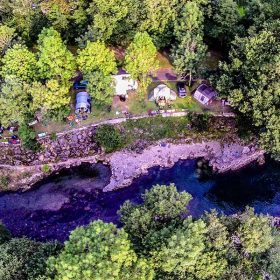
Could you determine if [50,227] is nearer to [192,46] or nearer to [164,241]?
[164,241]

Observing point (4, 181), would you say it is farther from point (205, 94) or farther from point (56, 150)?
point (205, 94)

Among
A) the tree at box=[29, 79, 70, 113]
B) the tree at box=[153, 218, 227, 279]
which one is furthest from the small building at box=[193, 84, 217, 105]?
the tree at box=[153, 218, 227, 279]

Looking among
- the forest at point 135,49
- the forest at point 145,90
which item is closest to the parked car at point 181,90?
the forest at point 145,90

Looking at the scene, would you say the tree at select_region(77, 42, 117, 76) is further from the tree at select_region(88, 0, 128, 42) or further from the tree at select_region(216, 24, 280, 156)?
the tree at select_region(216, 24, 280, 156)

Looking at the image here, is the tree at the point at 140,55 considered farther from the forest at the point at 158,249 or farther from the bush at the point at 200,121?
the forest at the point at 158,249

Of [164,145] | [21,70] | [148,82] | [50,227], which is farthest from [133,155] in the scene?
[21,70]
